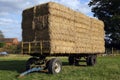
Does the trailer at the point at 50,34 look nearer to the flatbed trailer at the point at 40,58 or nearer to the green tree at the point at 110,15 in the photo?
the flatbed trailer at the point at 40,58

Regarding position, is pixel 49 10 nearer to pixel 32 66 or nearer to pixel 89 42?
pixel 32 66

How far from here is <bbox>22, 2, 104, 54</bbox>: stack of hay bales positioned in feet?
60.7

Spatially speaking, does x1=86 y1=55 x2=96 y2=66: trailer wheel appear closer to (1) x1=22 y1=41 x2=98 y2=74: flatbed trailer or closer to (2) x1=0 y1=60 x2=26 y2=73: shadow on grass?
(2) x1=0 y1=60 x2=26 y2=73: shadow on grass

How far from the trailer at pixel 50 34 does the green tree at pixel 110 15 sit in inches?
1501


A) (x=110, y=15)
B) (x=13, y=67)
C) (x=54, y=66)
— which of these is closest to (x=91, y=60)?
(x=13, y=67)

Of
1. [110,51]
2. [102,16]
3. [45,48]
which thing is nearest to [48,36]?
[45,48]

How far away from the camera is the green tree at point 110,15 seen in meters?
59.7

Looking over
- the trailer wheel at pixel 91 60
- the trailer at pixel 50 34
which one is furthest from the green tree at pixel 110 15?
the trailer at pixel 50 34

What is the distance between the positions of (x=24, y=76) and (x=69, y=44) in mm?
4707

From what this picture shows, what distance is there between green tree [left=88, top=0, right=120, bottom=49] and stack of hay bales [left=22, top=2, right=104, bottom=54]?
37444mm

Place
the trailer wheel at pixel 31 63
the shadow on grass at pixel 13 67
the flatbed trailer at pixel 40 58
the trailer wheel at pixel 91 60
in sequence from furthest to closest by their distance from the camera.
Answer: the trailer wheel at pixel 91 60 < the shadow on grass at pixel 13 67 < the trailer wheel at pixel 31 63 < the flatbed trailer at pixel 40 58

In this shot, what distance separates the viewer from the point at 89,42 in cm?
2433

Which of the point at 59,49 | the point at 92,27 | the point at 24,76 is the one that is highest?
the point at 92,27

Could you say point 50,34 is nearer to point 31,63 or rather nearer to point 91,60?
point 31,63
